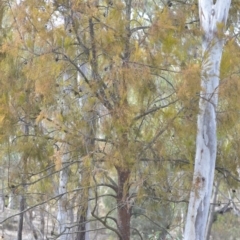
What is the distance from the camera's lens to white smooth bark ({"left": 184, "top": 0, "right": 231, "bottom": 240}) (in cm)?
388

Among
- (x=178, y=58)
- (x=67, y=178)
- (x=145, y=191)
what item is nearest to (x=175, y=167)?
(x=145, y=191)

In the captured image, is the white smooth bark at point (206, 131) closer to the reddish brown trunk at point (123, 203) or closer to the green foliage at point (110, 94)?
the green foliage at point (110, 94)

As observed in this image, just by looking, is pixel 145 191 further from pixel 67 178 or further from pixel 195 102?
pixel 67 178

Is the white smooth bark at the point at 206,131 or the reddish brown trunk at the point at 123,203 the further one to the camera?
the reddish brown trunk at the point at 123,203

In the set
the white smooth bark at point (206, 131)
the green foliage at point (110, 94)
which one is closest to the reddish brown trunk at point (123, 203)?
the green foliage at point (110, 94)

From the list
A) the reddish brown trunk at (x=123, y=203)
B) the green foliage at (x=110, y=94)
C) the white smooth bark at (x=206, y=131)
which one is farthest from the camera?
the reddish brown trunk at (x=123, y=203)

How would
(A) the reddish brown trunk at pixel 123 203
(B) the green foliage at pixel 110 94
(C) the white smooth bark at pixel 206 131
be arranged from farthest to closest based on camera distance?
(A) the reddish brown trunk at pixel 123 203 < (C) the white smooth bark at pixel 206 131 < (B) the green foliage at pixel 110 94

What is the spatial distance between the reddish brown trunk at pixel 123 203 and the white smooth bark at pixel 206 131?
556 millimetres

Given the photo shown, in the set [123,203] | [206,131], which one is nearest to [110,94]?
[206,131]

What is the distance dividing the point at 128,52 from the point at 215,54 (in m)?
0.72

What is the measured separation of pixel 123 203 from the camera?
4.09 metres

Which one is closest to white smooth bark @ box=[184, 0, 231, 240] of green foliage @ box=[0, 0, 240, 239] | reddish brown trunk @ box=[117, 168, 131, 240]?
green foliage @ box=[0, 0, 240, 239]

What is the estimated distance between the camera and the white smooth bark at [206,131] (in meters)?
3.88

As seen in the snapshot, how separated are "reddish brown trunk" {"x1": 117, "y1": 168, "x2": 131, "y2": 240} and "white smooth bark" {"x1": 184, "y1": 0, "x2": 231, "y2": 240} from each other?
0.56 meters
